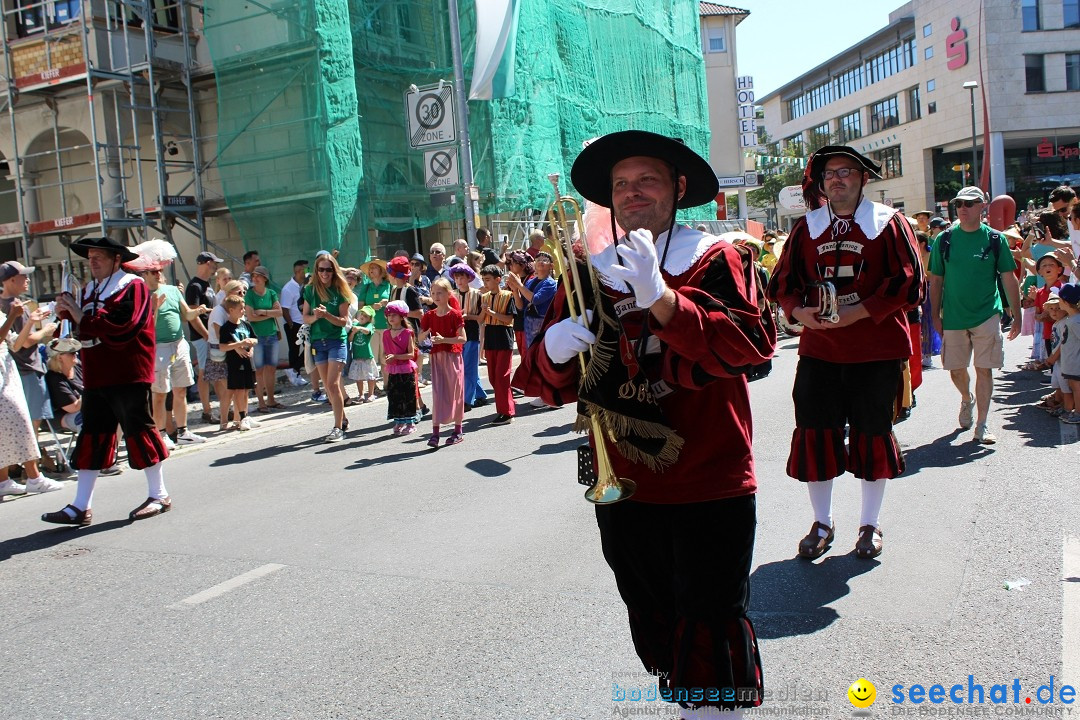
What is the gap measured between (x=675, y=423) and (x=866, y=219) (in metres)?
2.36

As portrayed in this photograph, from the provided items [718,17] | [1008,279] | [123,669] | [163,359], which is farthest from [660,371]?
[718,17]

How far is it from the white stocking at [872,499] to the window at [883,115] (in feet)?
209

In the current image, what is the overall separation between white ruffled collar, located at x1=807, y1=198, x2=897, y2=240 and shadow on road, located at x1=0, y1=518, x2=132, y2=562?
5.12m

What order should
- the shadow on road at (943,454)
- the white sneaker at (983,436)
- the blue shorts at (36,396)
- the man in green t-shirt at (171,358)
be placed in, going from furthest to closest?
the man in green t-shirt at (171,358) → the blue shorts at (36,396) → the white sneaker at (983,436) → the shadow on road at (943,454)

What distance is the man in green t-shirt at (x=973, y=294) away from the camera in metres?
6.95

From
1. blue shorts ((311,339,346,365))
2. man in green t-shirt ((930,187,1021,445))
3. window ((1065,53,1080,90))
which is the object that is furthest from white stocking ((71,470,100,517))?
window ((1065,53,1080,90))

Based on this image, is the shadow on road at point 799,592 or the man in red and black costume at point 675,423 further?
the shadow on road at point 799,592

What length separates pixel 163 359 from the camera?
953 cm

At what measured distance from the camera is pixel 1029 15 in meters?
51.4

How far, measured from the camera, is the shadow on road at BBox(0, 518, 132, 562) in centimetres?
613

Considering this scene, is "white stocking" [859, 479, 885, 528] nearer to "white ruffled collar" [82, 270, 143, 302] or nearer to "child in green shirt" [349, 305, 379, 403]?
"white ruffled collar" [82, 270, 143, 302]

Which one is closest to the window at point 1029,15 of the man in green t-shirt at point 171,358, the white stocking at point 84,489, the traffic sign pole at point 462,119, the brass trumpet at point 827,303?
the traffic sign pole at point 462,119

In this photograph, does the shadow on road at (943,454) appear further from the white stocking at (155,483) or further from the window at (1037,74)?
the window at (1037,74)

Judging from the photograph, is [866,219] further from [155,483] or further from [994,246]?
[155,483]
